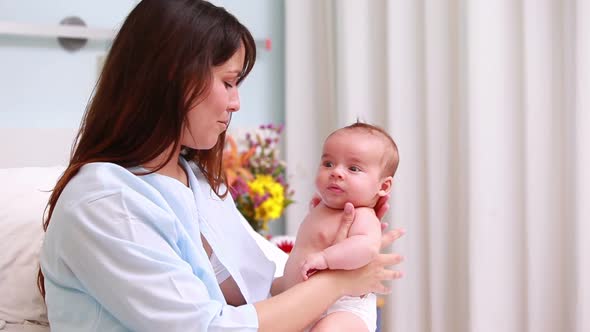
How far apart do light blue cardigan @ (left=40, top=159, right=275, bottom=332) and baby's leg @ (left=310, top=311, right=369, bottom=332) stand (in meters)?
0.20

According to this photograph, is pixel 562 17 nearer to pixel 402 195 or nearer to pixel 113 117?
pixel 402 195

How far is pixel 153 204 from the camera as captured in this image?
1.23 m

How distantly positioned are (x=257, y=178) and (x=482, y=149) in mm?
847

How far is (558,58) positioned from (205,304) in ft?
5.52

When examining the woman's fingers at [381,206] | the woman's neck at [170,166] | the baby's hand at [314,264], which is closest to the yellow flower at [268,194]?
the woman's fingers at [381,206]

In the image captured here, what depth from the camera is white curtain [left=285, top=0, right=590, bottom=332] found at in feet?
7.84

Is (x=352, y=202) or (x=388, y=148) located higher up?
(x=388, y=148)

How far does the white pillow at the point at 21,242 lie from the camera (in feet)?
5.20

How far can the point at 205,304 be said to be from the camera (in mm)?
1196

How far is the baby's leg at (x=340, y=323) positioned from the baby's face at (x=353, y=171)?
270 millimetres

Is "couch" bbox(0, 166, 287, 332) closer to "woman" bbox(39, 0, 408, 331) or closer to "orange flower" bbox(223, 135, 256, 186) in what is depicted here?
"woman" bbox(39, 0, 408, 331)

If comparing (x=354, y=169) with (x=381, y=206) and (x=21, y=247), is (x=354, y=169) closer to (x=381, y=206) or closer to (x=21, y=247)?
(x=381, y=206)

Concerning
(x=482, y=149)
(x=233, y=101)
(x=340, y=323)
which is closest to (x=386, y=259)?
(x=340, y=323)

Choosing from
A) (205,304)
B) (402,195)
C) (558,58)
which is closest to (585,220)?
(558,58)
